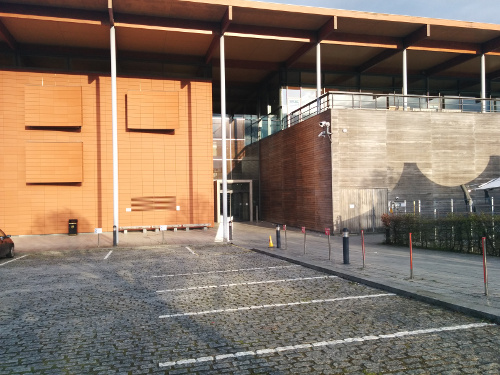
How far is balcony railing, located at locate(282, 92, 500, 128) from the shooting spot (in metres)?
23.1

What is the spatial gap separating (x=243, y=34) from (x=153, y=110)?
7294 millimetres

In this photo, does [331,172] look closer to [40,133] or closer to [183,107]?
[183,107]

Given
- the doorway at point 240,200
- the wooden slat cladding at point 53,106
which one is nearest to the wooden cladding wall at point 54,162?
the wooden slat cladding at point 53,106

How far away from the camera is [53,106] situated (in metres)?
25.4

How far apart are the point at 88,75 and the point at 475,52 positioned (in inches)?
1024

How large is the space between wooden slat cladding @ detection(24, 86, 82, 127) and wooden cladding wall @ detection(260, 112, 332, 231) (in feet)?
43.5

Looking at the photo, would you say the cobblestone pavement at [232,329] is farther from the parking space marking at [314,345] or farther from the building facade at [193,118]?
the building facade at [193,118]

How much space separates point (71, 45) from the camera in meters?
26.5

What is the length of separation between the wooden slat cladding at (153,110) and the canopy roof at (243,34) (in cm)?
324

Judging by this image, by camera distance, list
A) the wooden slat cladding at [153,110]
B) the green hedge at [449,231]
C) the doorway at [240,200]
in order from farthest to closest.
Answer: the doorway at [240,200], the wooden slat cladding at [153,110], the green hedge at [449,231]

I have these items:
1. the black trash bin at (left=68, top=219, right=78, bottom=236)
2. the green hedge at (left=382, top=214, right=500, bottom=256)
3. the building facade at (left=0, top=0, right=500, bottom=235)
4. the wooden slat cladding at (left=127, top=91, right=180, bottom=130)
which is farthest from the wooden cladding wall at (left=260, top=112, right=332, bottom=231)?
the black trash bin at (left=68, top=219, right=78, bottom=236)

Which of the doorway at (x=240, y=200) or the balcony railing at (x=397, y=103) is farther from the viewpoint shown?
the doorway at (x=240, y=200)

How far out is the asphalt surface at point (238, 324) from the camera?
15.1 ft

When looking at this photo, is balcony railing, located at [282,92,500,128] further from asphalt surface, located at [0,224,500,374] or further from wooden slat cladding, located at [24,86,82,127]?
wooden slat cladding, located at [24,86,82,127]
